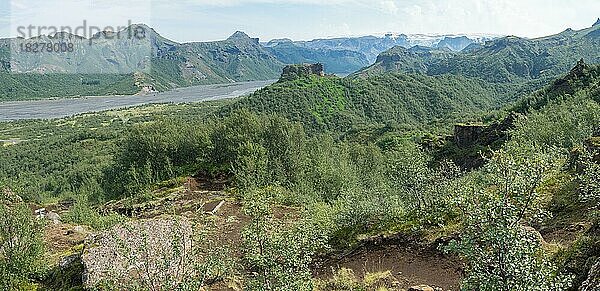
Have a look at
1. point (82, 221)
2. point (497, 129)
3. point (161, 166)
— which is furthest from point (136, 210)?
point (497, 129)

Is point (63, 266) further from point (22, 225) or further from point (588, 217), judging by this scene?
point (588, 217)

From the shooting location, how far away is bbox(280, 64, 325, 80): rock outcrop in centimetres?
18688

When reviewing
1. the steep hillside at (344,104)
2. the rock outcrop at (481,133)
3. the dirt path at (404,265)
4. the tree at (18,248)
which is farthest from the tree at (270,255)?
the steep hillside at (344,104)

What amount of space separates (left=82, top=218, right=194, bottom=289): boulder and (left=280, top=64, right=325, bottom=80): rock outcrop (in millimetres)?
164483

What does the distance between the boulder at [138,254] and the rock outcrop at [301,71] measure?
16448cm

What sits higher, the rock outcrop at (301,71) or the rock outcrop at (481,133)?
the rock outcrop at (301,71)

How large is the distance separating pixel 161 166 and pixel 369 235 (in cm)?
3391

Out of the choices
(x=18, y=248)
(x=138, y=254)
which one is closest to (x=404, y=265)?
(x=138, y=254)

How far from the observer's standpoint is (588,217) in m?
18.8

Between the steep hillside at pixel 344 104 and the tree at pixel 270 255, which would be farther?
the steep hillside at pixel 344 104

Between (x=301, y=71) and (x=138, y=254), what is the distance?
178 metres

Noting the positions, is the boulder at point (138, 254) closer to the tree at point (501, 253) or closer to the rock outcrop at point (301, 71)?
the tree at point (501, 253)

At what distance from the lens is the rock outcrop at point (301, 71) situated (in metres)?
187

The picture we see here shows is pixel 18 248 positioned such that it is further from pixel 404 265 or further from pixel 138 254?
pixel 404 265
